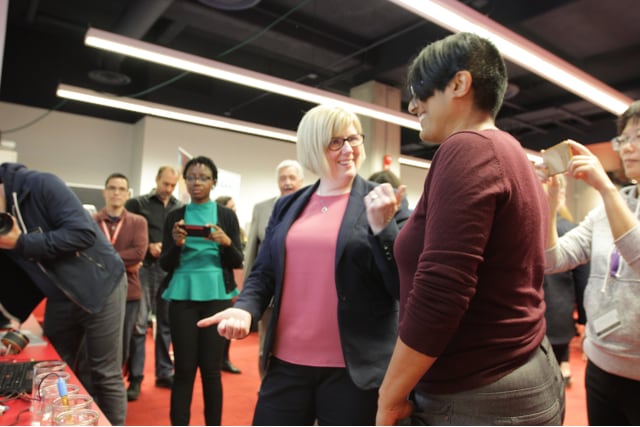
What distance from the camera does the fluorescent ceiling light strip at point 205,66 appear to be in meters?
3.81

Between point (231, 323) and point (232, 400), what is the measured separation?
2.25 m

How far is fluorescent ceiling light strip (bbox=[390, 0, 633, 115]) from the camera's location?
308cm

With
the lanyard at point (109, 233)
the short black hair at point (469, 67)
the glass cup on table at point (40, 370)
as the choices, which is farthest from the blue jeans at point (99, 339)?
the short black hair at point (469, 67)

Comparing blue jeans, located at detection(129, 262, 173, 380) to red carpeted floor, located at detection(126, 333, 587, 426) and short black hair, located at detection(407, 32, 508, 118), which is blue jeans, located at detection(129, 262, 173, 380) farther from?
short black hair, located at detection(407, 32, 508, 118)

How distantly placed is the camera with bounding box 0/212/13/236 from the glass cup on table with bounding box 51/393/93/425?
0.94 metres

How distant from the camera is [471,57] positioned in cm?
91

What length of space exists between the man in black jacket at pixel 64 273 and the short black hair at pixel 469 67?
1.56 m

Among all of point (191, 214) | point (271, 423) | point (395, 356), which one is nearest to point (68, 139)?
point (191, 214)

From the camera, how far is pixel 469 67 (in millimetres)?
912

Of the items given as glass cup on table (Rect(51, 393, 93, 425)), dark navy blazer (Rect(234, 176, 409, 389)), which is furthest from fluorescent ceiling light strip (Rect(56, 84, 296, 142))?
glass cup on table (Rect(51, 393, 93, 425))

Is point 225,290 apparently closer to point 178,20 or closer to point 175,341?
point 175,341

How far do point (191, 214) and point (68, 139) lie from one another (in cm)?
591

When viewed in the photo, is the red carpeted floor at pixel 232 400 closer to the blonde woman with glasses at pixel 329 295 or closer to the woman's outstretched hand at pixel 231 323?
the blonde woman with glasses at pixel 329 295

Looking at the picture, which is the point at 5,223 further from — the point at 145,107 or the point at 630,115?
the point at 145,107
